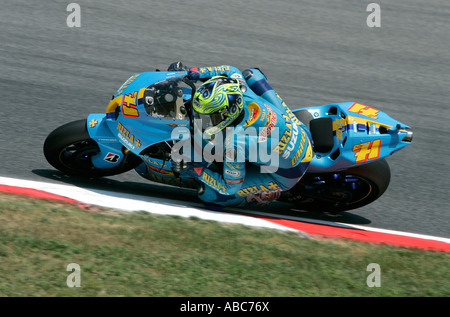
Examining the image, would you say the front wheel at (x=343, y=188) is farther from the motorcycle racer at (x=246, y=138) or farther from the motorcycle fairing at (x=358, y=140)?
the motorcycle racer at (x=246, y=138)

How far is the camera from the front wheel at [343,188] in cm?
624

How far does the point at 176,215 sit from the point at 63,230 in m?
1.12

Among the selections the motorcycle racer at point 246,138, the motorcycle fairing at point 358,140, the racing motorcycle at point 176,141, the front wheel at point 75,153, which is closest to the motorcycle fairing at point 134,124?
the racing motorcycle at point 176,141

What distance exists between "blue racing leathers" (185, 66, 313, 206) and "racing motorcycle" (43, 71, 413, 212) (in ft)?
0.74

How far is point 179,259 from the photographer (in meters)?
4.92

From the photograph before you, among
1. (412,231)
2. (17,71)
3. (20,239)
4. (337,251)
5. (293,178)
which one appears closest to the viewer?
(20,239)

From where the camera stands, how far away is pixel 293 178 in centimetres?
592

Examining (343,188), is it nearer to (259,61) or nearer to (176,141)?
(176,141)

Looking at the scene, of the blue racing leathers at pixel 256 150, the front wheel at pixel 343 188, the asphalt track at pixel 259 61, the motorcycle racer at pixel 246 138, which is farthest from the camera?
the asphalt track at pixel 259 61

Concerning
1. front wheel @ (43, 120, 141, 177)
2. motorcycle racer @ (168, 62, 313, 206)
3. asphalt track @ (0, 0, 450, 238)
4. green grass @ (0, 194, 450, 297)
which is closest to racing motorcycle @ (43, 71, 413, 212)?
front wheel @ (43, 120, 141, 177)

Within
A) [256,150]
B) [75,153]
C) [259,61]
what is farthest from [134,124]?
[259,61]

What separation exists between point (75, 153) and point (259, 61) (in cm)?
405

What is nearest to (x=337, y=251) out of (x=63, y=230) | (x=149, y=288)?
(x=149, y=288)
